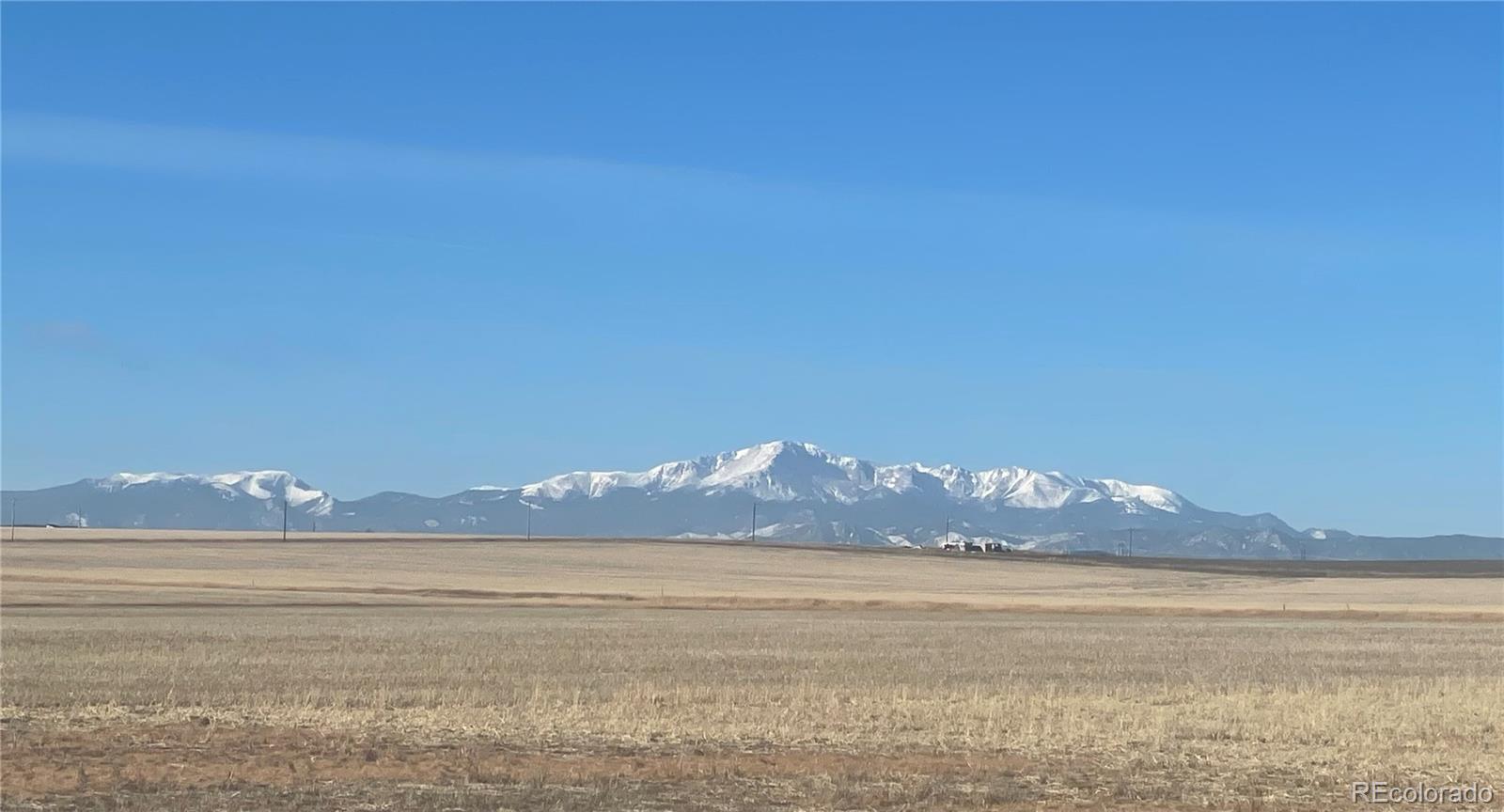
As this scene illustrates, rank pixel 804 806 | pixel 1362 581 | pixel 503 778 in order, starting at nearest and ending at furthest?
pixel 804 806 → pixel 503 778 → pixel 1362 581

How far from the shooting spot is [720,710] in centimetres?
2795

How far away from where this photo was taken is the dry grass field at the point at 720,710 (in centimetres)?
1986

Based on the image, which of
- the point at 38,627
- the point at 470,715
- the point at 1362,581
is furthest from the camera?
the point at 1362,581

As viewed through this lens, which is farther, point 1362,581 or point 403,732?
point 1362,581

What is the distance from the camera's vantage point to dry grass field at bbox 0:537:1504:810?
1986 cm

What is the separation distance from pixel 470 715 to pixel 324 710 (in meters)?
2.60

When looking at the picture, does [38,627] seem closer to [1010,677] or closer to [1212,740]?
[1010,677]

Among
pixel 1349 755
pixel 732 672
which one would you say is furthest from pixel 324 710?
pixel 1349 755

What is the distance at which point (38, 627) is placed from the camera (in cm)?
4991

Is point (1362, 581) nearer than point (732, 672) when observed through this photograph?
No

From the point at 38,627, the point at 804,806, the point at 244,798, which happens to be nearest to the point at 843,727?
the point at 804,806

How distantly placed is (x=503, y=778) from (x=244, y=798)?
3102 mm

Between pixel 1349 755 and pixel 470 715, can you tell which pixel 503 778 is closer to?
pixel 470 715

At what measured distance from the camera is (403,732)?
2466 centimetres
